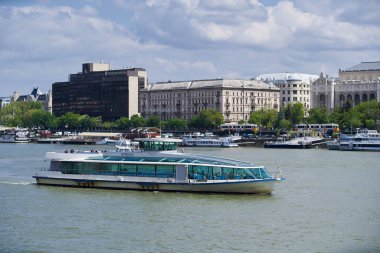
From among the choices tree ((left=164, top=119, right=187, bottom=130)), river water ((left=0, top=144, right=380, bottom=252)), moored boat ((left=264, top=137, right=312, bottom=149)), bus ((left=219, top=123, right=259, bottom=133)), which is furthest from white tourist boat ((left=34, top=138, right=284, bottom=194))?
tree ((left=164, top=119, right=187, bottom=130))

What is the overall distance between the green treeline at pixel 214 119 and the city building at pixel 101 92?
3.70m

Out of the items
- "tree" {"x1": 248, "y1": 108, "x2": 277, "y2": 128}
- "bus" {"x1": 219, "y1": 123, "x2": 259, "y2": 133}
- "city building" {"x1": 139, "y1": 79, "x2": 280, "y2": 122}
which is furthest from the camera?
"city building" {"x1": 139, "y1": 79, "x2": 280, "y2": 122}

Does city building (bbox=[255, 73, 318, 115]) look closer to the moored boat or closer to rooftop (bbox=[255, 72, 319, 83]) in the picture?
rooftop (bbox=[255, 72, 319, 83])

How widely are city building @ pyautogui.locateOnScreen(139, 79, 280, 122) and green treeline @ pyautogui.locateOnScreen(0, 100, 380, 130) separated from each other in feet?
18.5

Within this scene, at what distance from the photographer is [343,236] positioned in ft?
85.9

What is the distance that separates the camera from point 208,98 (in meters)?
138

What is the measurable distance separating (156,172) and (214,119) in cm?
9180

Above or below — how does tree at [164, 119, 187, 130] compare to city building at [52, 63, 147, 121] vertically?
below

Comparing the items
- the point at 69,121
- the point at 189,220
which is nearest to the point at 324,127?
the point at 69,121

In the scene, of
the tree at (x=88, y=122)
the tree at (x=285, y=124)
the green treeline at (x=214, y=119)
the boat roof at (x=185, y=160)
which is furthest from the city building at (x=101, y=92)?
the boat roof at (x=185, y=160)

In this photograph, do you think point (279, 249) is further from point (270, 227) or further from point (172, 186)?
point (172, 186)

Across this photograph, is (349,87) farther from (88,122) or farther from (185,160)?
(185,160)

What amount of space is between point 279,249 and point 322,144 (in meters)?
75.7

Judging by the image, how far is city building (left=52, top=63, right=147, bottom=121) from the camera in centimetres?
15038
